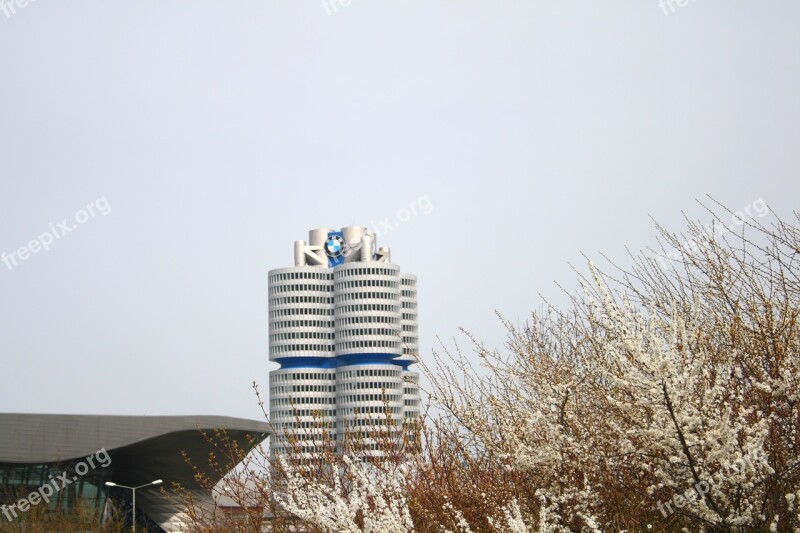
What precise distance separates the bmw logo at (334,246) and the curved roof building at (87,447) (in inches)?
3935

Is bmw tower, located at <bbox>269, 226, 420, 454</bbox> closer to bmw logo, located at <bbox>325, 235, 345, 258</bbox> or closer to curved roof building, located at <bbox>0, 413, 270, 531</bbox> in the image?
bmw logo, located at <bbox>325, 235, 345, 258</bbox>

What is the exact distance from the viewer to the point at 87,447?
5447cm

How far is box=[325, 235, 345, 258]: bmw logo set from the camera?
161 metres

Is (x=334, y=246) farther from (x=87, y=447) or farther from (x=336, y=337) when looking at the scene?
(x=87, y=447)

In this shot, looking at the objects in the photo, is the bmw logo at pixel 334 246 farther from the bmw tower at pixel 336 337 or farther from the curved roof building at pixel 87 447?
the curved roof building at pixel 87 447

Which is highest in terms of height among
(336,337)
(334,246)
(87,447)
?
(334,246)

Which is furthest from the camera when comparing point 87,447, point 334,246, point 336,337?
point 334,246

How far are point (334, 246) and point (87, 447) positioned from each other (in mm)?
107851

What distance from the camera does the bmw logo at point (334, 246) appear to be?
161 metres

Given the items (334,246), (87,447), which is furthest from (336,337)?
(87,447)

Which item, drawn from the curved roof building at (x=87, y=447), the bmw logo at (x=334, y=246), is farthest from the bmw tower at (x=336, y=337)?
the curved roof building at (x=87, y=447)

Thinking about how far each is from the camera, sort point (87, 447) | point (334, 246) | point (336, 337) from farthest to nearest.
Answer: point (334, 246)
point (336, 337)
point (87, 447)

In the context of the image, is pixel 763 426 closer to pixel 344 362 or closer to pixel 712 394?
pixel 712 394

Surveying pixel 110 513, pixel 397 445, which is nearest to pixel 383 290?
pixel 110 513
